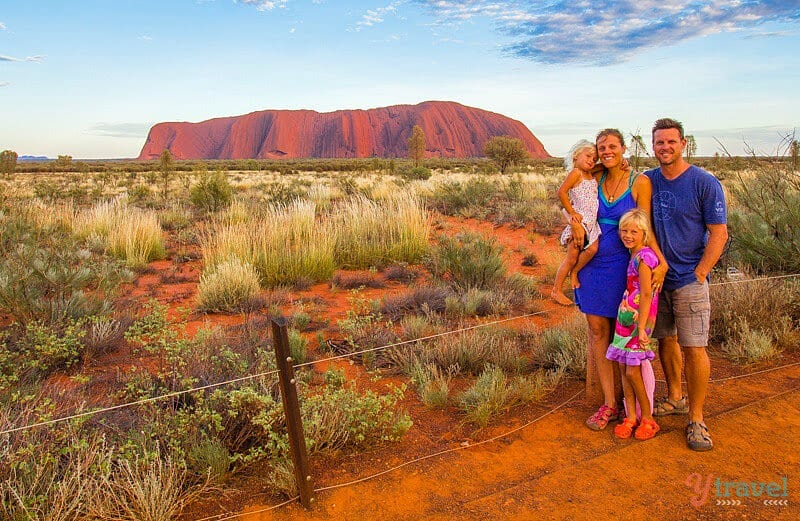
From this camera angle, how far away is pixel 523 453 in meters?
3.43

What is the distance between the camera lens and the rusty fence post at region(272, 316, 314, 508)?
105 inches

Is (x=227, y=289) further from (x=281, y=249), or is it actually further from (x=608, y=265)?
(x=608, y=265)

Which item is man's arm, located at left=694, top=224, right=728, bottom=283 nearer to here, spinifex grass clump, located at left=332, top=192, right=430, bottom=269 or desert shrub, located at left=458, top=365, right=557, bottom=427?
desert shrub, located at left=458, top=365, right=557, bottom=427

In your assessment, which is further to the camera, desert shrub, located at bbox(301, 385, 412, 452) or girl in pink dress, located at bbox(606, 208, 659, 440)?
desert shrub, located at bbox(301, 385, 412, 452)

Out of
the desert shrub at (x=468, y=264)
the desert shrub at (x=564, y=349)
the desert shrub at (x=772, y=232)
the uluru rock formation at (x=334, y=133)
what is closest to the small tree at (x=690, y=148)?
the desert shrub at (x=772, y=232)

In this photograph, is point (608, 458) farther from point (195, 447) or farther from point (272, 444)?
point (195, 447)

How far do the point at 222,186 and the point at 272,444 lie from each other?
11942 millimetres

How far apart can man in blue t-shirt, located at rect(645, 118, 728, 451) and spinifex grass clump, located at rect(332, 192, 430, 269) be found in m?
5.48

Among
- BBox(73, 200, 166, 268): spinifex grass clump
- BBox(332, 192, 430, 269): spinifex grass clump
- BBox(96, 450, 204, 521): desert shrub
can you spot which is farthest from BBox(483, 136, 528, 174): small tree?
BBox(96, 450, 204, 521): desert shrub

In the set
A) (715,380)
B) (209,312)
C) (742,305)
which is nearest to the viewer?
(715,380)

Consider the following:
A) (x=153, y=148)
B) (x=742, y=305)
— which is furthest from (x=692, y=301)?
(x=153, y=148)

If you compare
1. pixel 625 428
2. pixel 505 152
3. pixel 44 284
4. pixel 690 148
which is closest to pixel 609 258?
pixel 625 428

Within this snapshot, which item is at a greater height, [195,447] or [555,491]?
[195,447]

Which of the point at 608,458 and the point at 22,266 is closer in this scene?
the point at 608,458
